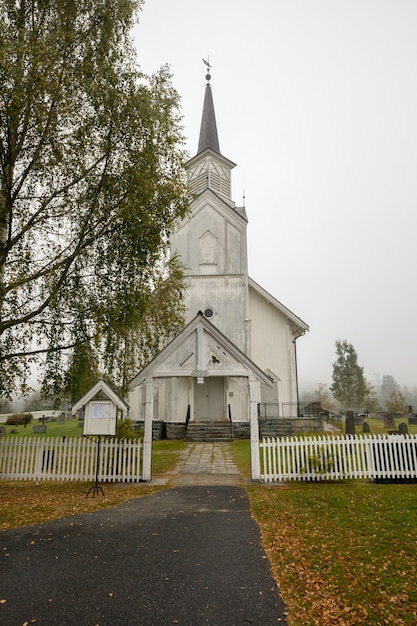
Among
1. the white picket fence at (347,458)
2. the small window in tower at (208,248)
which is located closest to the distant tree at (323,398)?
the small window in tower at (208,248)

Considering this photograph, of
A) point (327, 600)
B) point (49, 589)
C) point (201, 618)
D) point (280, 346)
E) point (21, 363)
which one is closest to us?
point (201, 618)

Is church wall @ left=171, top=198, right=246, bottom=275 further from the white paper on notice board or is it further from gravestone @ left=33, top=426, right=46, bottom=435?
gravestone @ left=33, top=426, right=46, bottom=435

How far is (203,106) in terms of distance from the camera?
33.3 metres

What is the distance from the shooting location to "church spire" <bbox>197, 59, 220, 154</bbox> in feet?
97.9

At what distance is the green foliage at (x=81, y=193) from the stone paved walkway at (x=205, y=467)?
3979mm

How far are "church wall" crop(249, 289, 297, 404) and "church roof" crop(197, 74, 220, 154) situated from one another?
13.0 m

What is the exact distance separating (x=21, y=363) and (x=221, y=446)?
35.2 ft

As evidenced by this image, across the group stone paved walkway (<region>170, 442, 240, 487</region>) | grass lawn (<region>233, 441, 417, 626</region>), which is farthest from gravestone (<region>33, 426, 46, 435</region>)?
grass lawn (<region>233, 441, 417, 626</region>)

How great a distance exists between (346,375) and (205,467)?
190 ft

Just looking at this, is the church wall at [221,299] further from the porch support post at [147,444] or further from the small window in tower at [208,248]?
the porch support post at [147,444]

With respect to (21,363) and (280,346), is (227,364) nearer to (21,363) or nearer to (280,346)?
(21,363)

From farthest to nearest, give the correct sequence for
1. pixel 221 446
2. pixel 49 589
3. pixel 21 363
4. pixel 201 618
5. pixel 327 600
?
1. pixel 221 446
2. pixel 21 363
3. pixel 49 589
4. pixel 327 600
5. pixel 201 618

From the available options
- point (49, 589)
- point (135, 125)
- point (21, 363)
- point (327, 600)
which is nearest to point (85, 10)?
point (135, 125)

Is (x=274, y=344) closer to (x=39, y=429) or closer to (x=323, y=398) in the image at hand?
(x=39, y=429)
